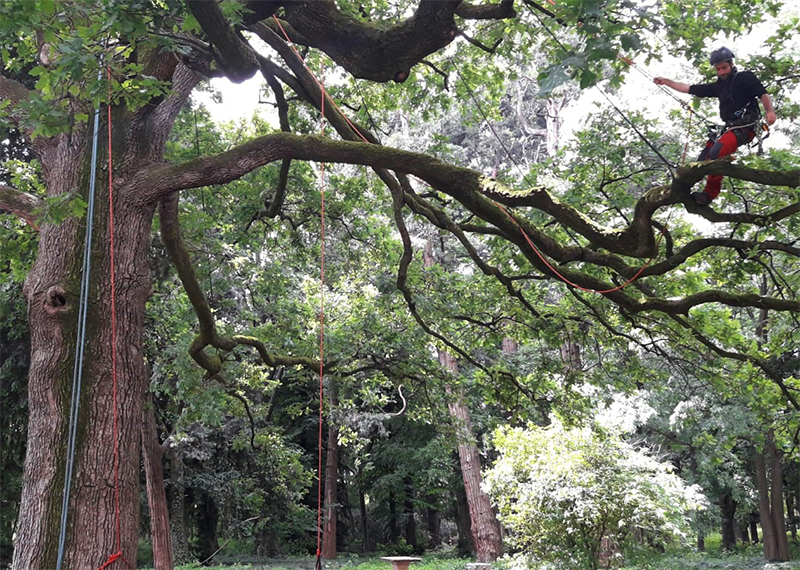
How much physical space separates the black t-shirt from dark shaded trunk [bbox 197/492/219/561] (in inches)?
691

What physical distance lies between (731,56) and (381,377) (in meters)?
4.70

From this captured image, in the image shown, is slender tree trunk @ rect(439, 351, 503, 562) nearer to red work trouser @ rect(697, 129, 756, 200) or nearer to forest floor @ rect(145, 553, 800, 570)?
forest floor @ rect(145, 553, 800, 570)

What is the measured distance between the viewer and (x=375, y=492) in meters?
19.8

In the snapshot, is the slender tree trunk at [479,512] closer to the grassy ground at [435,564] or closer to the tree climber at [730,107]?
the grassy ground at [435,564]

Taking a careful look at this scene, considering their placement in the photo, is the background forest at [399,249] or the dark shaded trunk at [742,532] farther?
the dark shaded trunk at [742,532]

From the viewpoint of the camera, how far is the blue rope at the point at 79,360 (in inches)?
140

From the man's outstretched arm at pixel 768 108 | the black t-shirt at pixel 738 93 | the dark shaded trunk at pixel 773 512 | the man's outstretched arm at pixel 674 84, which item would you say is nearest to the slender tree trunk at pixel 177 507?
the dark shaded trunk at pixel 773 512

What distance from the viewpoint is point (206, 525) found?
18844 mm

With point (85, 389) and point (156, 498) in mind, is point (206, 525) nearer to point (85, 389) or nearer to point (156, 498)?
point (156, 498)

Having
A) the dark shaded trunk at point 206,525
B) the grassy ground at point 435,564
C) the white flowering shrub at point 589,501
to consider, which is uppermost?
the white flowering shrub at point 589,501

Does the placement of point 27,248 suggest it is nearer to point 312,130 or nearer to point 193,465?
point 312,130

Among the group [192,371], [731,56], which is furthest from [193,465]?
[731,56]

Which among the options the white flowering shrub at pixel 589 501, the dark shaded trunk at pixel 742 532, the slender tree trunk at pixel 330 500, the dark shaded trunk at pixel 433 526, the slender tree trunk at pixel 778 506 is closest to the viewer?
the white flowering shrub at pixel 589 501

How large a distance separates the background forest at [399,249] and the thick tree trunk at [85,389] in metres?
0.02
